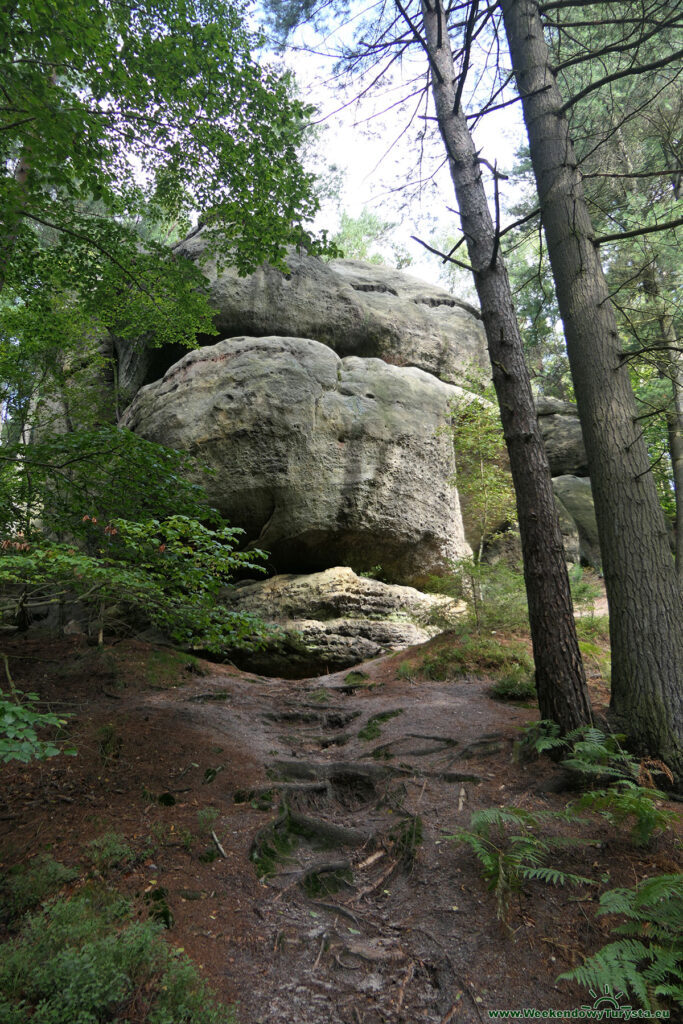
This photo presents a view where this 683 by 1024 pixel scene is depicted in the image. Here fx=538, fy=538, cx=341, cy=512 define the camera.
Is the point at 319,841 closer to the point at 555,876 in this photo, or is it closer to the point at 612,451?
the point at 555,876

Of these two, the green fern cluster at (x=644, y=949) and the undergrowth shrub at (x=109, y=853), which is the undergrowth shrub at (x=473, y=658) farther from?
the undergrowth shrub at (x=109, y=853)

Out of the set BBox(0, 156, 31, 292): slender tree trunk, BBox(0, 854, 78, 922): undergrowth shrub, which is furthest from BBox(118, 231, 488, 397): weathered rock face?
BBox(0, 854, 78, 922): undergrowth shrub

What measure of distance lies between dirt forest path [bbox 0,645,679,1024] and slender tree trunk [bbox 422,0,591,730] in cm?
79

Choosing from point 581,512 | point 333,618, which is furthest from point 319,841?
point 581,512

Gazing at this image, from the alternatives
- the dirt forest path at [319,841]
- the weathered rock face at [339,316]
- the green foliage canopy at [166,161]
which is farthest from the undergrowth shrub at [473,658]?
the weathered rock face at [339,316]

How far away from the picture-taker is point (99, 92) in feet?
22.0

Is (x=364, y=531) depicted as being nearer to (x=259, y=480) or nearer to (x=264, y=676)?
(x=259, y=480)

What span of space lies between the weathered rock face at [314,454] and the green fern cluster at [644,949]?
926 cm

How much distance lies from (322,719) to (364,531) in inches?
197

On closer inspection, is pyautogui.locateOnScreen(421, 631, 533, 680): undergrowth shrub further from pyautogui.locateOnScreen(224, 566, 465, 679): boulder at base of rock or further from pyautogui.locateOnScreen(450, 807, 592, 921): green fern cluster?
pyautogui.locateOnScreen(450, 807, 592, 921): green fern cluster

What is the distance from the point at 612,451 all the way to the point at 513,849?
3.41m

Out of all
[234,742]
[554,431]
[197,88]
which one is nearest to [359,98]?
[197,88]

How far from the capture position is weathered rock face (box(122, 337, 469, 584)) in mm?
11758

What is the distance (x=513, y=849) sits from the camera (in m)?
3.54
